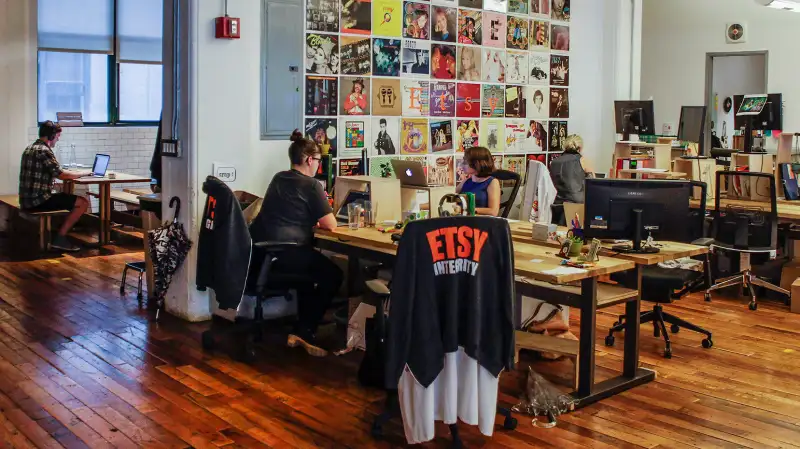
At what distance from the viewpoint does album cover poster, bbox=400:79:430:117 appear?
837cm

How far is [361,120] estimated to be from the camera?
316 inches

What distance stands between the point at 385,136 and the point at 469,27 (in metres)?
1.50

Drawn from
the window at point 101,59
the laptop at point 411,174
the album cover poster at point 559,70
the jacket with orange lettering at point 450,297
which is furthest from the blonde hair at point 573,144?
the window at point 101,59

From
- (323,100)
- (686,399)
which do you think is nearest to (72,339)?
(323,100)

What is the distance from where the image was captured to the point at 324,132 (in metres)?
7.71

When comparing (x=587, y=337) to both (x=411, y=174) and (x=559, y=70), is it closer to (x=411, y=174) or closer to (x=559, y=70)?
(x=411, y=174)

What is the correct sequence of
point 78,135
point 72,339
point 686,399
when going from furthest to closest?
point 78,135 → point 72,339 → point 686,399

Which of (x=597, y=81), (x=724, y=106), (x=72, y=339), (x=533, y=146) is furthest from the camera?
(x=724, y=106)

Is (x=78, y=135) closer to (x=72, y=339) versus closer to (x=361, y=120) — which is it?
(x=361, y=120)

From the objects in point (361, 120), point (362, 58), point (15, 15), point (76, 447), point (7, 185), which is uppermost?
point (15, 15)

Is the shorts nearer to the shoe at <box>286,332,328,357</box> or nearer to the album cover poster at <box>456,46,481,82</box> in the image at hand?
the album cover poster at <box>456,46,481,82</box>

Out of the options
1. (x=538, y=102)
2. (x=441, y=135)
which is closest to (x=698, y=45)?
(x=538, y=102)

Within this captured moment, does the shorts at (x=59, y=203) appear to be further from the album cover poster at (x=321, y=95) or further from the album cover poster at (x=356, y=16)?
the album cover poster at (x=356, y=16)

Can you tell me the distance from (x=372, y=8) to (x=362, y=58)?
17.7 inches
